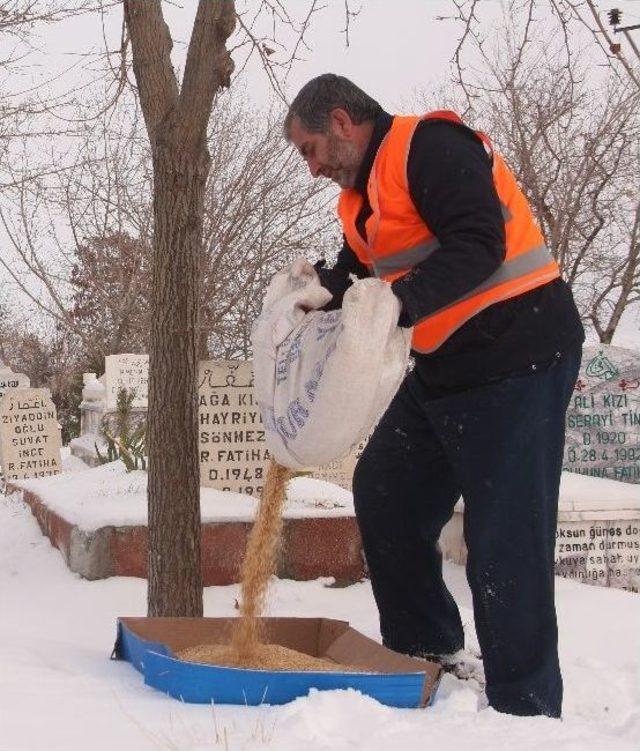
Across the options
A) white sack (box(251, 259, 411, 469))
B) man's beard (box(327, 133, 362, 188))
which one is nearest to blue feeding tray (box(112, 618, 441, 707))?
white sack (box(251, 259, 411, 469))

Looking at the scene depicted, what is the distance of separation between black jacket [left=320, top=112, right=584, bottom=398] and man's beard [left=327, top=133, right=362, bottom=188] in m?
0.03

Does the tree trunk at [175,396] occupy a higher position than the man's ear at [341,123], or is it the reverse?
the man's ear at [341,123]

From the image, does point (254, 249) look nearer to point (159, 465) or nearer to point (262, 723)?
point (159, 465)

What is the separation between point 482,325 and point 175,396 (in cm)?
148

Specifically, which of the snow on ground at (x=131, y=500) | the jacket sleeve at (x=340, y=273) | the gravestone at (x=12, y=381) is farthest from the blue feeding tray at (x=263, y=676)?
the gravestone at (x=12, y=381)

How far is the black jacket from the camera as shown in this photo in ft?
8.38

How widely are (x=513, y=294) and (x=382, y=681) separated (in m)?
1.01

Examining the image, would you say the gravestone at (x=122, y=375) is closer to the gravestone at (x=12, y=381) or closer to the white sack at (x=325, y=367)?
the gravestone at (x=12, y=381)

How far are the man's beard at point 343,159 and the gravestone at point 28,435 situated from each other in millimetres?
9901

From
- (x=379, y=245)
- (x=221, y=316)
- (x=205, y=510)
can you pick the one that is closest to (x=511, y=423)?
(x=379, y=245)

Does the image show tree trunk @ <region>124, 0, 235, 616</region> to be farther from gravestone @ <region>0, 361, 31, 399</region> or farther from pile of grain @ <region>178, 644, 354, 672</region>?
gravestone @ <region>0, 361, 31, 399</region>

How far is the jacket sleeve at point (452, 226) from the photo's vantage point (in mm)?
2549

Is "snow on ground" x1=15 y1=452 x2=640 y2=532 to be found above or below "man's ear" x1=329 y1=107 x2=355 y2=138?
below

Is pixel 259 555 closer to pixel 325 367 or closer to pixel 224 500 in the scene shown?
pixel 325 367
